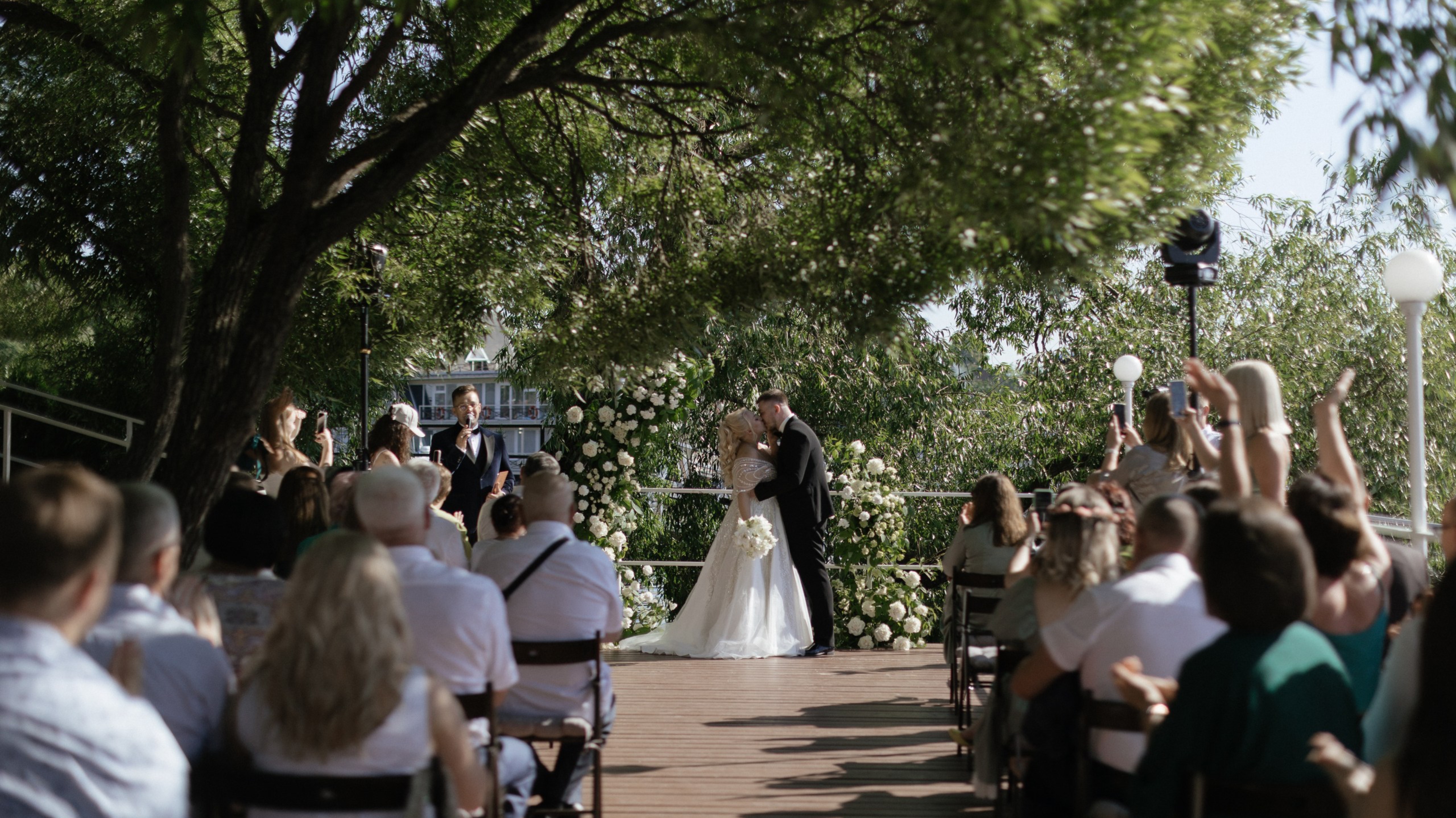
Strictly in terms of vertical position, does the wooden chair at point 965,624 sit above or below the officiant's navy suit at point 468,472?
below

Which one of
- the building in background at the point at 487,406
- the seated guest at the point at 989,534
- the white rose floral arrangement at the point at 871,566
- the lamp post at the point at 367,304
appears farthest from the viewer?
the building in background at the point at 487,406

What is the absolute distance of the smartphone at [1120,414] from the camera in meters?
6.32

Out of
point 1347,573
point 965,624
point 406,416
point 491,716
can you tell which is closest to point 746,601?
point 406,416

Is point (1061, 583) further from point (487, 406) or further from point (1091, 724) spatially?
point (487, 406)

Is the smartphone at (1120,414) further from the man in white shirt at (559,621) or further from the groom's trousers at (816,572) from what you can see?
the man in white shirt at (559,621)

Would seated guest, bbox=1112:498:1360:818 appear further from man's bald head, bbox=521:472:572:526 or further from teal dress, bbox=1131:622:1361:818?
man's bald head, bbox=521:472:572:526

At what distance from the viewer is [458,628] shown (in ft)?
10.4

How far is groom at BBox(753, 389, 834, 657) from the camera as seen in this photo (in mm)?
8734

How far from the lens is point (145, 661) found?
256cm

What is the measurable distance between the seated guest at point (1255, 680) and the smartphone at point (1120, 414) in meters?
3.97

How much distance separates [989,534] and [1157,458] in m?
0.86

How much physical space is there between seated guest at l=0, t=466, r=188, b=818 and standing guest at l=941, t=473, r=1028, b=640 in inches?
169

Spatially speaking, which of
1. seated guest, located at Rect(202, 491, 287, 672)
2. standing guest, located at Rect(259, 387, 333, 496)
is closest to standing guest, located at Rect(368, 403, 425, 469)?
standing guest, located at Rect(259, 387, 333, 496)

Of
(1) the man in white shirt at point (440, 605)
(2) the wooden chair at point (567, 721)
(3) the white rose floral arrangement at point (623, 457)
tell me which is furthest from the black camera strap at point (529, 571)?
(3) the white rose floral arrangement at point (623, 457)
